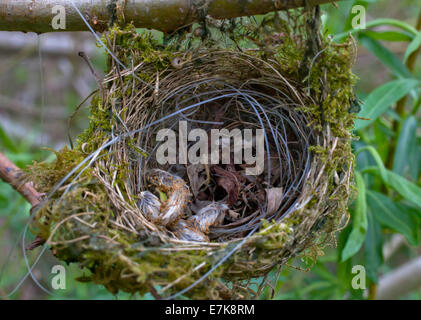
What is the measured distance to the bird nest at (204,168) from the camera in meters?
1.11

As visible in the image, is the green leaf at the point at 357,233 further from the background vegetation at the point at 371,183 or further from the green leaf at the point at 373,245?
the green leaf at the point at 373,245

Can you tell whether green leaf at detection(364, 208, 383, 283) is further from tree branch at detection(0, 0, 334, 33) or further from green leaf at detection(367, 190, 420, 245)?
tree branch at detection(0, 0, 334, 33)

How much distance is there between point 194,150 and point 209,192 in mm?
Result: 203

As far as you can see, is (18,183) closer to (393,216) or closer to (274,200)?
(274,200)

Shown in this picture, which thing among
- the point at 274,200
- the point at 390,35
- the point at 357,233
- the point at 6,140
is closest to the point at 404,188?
the point at 357,233

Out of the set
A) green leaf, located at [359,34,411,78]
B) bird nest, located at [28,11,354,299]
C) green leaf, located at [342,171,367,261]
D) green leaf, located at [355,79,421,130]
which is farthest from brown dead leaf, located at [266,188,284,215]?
green leaf, located at [359,34,411,78]

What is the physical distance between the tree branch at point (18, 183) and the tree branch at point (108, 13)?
1.73 ft

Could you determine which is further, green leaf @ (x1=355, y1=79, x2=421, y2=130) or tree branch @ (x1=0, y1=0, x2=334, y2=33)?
green leaf @ (x1=355, y1=79, x2=421, y2=130)

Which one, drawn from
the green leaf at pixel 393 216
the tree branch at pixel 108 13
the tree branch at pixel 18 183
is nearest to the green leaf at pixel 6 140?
the tree branch at pixel 18 183

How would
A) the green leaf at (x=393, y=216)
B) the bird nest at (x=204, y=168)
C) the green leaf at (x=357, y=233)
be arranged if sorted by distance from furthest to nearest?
1. the green leaf at (x=393, y=216)
2. the green leaf at (x=357, y=233)
3. the bird nest at (x=204, y=168)

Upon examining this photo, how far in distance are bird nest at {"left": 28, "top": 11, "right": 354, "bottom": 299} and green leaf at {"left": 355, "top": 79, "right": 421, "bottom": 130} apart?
428 millimetres

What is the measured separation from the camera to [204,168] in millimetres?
1769

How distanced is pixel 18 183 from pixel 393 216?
171cm

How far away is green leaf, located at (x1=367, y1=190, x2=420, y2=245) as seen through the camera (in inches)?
76.2
